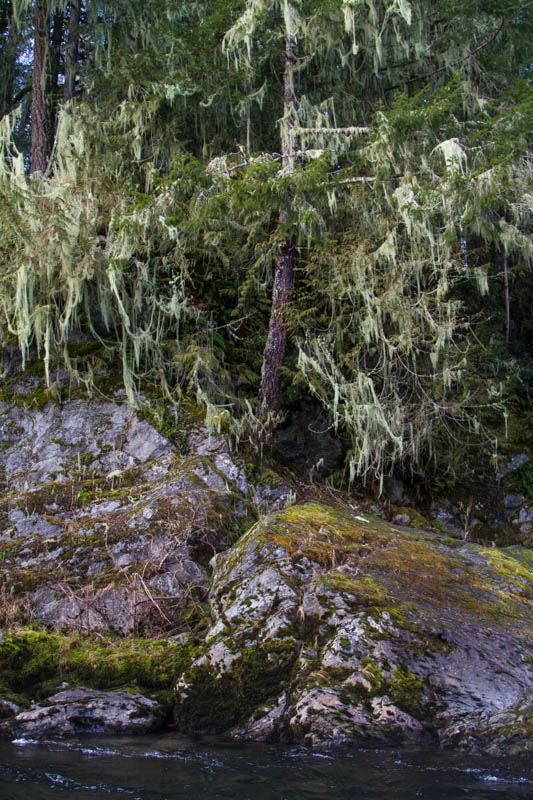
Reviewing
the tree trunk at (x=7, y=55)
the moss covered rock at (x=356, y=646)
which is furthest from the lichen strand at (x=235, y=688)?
the tree trunk at (x=7, y=55)

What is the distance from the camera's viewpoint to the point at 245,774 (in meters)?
2.89

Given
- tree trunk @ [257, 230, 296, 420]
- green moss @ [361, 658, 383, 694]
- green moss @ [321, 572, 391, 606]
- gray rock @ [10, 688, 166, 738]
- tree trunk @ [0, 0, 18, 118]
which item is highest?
tree trunk @ [0, 0, 18, 118]

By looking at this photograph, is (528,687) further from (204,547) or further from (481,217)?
(481,217)

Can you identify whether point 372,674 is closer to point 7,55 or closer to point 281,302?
point 281,302

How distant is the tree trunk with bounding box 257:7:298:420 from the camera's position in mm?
7020

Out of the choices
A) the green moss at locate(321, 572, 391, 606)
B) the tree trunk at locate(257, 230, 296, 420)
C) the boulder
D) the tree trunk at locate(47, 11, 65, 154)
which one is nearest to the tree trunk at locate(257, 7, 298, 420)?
the tree trunk at locate(257, 230, 296, 420)

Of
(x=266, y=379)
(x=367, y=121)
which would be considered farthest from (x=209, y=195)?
(x=367, y=121)

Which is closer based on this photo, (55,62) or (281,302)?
(281,302)

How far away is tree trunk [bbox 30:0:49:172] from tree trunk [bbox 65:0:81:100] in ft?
1.21

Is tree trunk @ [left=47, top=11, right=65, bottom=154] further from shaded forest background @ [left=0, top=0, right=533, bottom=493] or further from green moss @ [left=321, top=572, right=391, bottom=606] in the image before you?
green moss @ [left=321, top=572, right=391, bottom=606]

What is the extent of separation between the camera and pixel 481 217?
6172 millimetres

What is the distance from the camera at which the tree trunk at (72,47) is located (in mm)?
9422

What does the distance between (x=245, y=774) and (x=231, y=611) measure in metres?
1.36

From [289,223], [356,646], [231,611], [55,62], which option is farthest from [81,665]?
[55,62]
